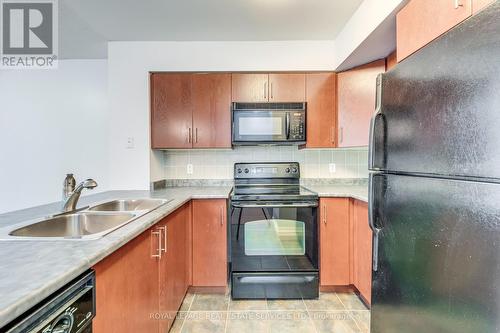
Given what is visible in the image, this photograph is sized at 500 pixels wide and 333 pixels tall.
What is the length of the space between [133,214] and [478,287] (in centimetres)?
144

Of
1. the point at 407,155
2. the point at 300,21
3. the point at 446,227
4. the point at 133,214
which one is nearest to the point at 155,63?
the point at 300,21

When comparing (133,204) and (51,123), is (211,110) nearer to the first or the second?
(133,204)

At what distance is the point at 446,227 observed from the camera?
2.77 ft

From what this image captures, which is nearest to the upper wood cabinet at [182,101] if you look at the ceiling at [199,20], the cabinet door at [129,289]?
the ceiling at [199,20]

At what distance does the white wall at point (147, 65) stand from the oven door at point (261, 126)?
430mm

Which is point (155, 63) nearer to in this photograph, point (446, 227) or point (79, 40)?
point (79, 40)

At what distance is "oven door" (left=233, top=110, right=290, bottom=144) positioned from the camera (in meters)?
2.53

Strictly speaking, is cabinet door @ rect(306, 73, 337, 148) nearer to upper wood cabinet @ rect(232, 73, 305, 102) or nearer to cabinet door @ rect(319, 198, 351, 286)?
upper wood cabinet @ rect(232, 73, 305, 102)

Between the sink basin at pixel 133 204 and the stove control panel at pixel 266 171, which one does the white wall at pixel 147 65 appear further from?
the stove control panel at pixel 266 171

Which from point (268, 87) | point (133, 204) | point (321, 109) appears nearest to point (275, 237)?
point (133, 204)

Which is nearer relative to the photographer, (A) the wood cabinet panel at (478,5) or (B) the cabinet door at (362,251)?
(A) the wood cabinet panel at (478,5)

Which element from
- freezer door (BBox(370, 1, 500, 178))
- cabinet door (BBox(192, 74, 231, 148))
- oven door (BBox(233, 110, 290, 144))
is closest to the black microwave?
oven door (BBox(233, 110, 290, 144))

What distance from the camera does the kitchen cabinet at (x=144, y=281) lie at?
981mm

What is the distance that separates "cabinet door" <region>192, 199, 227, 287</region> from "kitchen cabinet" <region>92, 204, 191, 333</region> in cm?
20
